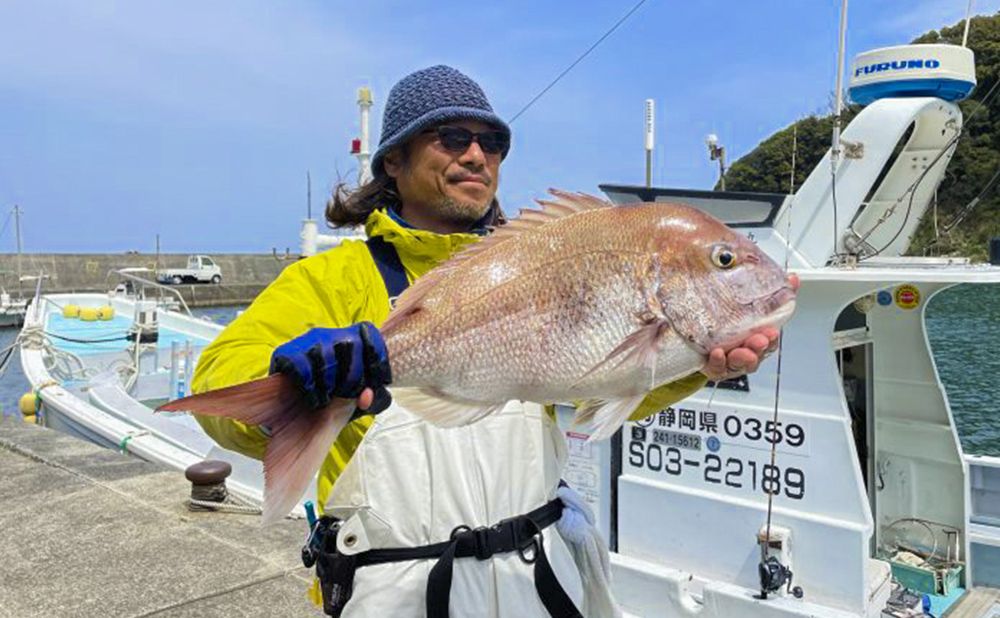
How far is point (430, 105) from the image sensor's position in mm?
2090

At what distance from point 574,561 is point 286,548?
2.77 meters

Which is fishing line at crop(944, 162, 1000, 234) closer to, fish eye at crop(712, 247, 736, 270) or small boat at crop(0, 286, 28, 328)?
fish eye at crop(712, 247, 736, 270)

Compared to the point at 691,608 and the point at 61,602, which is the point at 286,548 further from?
the point at 691,608

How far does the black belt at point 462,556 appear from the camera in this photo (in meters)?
1.77

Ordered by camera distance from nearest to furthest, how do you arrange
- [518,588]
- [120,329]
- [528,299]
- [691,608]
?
[528,299] < [518,588] < [691,608] < [120,329]

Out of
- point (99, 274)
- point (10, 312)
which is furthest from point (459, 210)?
point (99, 274)

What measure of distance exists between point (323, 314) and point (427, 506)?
539 millimetres

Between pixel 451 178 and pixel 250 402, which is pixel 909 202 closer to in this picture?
pixel 451 178

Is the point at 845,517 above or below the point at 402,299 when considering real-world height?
below

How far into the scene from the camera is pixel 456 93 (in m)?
2.11

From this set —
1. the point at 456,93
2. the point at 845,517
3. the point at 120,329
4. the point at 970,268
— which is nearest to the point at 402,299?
the point at 456,93

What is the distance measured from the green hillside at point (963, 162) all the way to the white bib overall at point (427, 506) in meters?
8.21

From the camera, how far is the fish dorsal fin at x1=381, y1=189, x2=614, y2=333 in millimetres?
1611

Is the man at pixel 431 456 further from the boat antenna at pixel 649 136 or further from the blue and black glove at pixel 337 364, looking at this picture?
the boat antenna at pixel 649 136
